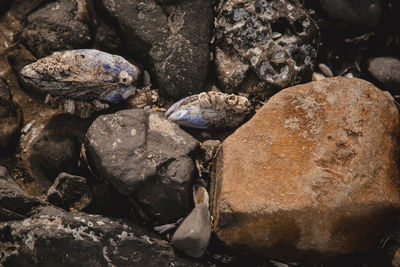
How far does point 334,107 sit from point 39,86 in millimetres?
2722

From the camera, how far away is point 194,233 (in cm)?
252

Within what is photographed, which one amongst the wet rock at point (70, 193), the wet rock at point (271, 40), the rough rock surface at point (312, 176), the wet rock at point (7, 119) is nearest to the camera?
the rough rock surface at point (312, 176)

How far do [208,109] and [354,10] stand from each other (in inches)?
72.7

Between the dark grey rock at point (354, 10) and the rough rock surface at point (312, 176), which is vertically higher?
the dark grey rock at point (354, 10)

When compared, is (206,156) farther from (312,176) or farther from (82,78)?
(82,78)

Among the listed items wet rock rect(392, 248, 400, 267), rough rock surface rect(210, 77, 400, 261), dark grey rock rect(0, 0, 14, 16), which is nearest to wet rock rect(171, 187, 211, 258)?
rough rock surface rect(210, 77, 400, 261)

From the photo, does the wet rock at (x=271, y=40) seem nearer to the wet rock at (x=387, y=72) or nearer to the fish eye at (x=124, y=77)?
the wet rock at (x=387, y=72)

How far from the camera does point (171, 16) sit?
10.2 feet

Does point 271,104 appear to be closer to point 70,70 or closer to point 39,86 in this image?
point 70,70

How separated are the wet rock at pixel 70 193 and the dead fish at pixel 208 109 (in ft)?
3.45

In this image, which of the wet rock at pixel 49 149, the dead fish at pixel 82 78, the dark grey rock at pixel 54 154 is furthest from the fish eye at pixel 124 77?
the dark grey rock at pixel 54 154

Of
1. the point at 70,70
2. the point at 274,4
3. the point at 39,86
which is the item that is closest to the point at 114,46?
the point at 70,70

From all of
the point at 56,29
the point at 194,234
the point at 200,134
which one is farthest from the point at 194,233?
the point at 56,29

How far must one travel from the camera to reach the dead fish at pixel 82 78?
285 centimetres
